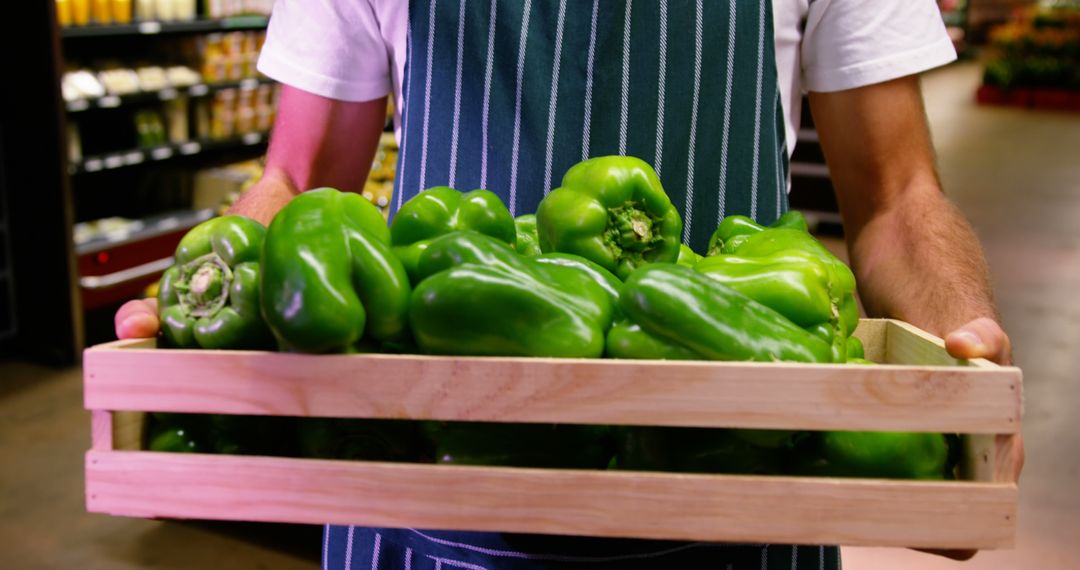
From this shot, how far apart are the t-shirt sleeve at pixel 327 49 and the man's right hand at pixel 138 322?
2.29ft

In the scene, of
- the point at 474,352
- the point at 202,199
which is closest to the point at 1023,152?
the point at 202,199

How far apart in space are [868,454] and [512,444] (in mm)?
329

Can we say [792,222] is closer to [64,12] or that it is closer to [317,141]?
[317,141]

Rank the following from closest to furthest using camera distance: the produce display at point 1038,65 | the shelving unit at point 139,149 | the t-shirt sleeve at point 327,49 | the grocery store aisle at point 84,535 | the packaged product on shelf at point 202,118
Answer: the t-shirt sleeve at point 327,49 → the grocery store aisle at point 84,535 → the shelving unit at point 139,149 → the packaged product on shelf at point 202,118 → the produce display at point 1038,65

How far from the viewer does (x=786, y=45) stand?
1.63 m

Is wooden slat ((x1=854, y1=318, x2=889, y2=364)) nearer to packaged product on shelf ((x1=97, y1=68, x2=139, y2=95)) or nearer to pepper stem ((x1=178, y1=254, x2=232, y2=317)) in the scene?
pepper stem ((x1=178, y1=254, x2=232, y2=317))

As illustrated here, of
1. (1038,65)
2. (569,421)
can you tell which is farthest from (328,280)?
(1038,65)

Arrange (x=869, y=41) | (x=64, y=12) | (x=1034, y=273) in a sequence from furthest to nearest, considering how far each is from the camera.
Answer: (x=1034, y=273) < (x=64, y=12) < (x=869, y=41)

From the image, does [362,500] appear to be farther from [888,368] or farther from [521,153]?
[521,153]

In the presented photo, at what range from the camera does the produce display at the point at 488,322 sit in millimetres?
978

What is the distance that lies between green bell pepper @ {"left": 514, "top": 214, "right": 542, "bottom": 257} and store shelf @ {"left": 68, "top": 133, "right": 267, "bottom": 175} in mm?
4649

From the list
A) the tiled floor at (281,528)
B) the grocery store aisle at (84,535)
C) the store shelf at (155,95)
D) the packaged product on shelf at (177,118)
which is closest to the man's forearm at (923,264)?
the tiled floor at (281,528)

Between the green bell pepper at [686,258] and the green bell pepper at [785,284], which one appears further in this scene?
the green bell pepper at [686,258]

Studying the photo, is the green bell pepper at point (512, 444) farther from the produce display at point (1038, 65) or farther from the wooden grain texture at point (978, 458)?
the produce display at point (1038, 65)
